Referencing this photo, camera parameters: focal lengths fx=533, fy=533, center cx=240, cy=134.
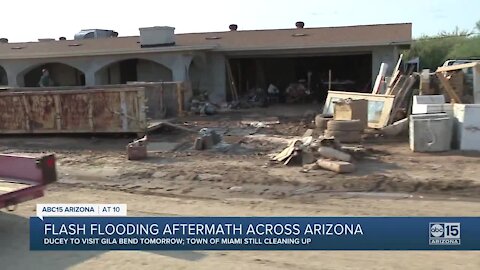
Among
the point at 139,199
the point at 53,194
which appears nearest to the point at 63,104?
the point at 53,194

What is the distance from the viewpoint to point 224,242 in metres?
5.60

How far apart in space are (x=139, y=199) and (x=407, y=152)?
6733 millimetres

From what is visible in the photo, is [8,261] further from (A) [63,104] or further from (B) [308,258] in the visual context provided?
(A) [63,104]

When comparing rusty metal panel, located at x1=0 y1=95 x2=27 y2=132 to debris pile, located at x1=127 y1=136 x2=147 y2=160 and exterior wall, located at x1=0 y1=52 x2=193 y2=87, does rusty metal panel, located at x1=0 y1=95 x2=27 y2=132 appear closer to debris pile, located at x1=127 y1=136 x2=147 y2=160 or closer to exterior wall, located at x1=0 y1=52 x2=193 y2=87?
debris pile, located at x1=127 y1=136 x2=147 y2=160

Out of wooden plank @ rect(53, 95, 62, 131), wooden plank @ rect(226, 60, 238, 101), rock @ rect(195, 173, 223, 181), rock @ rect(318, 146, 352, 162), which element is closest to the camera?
rock @ rect(195, 173, 223, 181)

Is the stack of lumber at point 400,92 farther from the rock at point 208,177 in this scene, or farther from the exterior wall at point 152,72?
the exterior wall at point 152,72

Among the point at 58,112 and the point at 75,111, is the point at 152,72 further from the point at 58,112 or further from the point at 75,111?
the point at 75,111

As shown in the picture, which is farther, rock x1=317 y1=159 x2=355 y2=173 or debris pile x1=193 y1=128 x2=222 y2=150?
debris pile x1=193 y1=128 x2=222 y2=150

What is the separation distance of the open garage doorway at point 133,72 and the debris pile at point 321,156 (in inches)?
713

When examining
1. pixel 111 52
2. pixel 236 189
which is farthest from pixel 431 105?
pixel 111 52

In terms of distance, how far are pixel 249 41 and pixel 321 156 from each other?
18.1 meters

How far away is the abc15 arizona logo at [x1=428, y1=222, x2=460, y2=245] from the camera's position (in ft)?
17.8

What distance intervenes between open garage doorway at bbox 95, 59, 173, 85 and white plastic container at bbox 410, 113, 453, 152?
18.2 metres

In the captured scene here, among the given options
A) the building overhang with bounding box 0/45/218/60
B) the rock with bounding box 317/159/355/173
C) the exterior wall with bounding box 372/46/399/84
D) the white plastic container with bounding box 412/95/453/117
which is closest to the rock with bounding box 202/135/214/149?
the rock with bounding box 317/159/355/173
